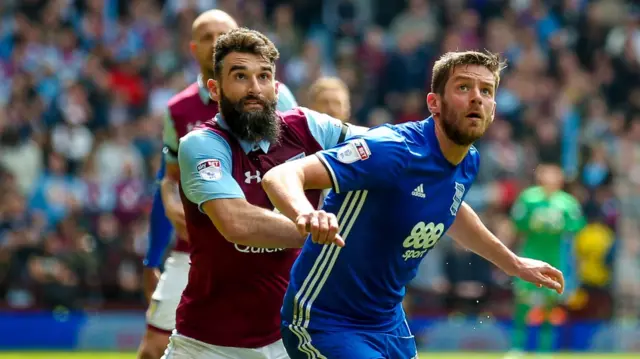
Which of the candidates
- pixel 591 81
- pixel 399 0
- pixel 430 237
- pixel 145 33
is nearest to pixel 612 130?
pixel 591 81

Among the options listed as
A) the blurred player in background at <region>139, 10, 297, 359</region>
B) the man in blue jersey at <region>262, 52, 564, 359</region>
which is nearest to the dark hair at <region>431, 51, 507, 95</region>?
the man in blue jersey at <region>262, 52, 564, 359</region>

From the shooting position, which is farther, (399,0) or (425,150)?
(399,0)

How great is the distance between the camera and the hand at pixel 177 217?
24.5 ft

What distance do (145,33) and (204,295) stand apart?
528 inches

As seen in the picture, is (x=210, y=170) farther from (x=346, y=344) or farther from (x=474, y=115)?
(x=474, y=115)

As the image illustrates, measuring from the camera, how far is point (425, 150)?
17.5 ft

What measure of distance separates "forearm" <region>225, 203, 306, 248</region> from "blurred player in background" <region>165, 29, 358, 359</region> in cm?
22

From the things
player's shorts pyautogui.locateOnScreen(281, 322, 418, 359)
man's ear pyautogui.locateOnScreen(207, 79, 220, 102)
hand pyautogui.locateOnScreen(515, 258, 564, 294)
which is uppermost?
man's ear pyautogui.locateOnScreen(207, 79, 220, 102)

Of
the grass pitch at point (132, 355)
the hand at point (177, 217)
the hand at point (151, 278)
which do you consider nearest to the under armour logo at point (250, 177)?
the hand at point (177, 217)

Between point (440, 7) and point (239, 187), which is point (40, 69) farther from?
point (239, 187)

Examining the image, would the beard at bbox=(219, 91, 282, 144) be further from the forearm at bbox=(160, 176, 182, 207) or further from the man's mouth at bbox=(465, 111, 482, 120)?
the forearm at bbox=(160, 176, 182, 207)

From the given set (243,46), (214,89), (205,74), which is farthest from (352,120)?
(243,46)

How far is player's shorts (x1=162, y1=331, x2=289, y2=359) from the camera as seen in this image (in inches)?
228

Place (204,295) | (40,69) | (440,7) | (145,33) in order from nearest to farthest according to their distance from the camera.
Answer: (204,295) → (40,69) → (145,33) → (440,7)
